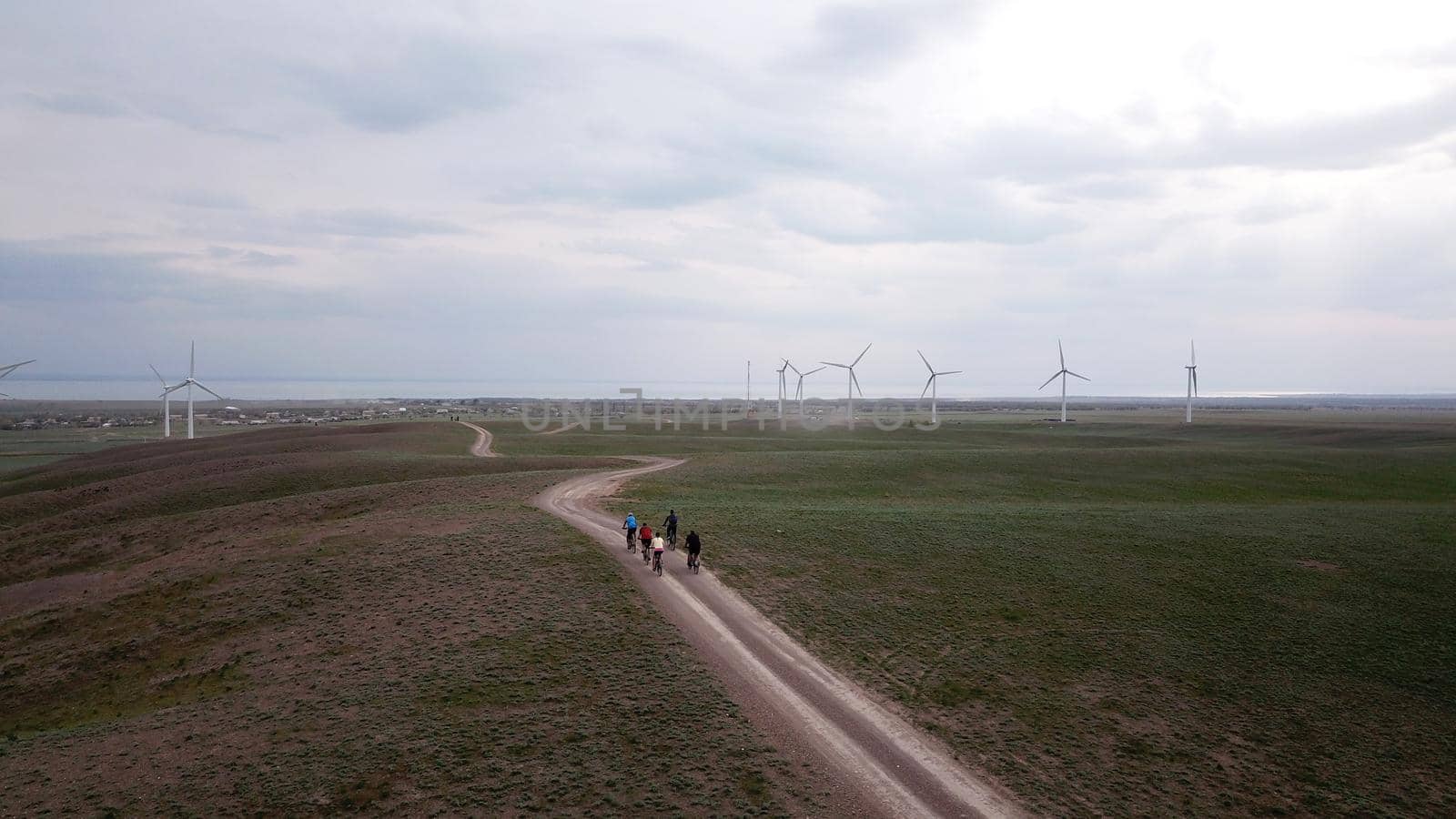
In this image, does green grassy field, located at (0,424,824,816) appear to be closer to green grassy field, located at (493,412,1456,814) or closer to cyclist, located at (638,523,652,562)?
cyclist, located at (638,523,652,562)

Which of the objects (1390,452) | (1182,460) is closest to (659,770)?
(1182,460)

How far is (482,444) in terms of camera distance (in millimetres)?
86625

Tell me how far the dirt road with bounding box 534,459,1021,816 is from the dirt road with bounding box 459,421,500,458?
50532mm

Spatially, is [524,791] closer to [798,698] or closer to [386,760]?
[386,760]

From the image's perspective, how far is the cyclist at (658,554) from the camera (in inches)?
1107

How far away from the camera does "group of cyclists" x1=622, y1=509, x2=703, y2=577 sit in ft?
93.1

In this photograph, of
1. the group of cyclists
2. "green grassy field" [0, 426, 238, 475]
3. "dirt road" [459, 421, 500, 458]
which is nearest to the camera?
the group of cyclists

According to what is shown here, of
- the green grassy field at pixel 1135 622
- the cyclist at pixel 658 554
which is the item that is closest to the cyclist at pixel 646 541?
the cyclist at pixel 658 554

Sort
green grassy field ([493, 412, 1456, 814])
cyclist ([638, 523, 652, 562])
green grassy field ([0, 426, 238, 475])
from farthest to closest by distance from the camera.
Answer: green grassy field ([0, 426, 238, 475]) → cyclist ([638, 523, 652, 562]) → green grassy field ([493, 412, 1456, 814])

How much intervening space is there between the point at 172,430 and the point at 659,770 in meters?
175

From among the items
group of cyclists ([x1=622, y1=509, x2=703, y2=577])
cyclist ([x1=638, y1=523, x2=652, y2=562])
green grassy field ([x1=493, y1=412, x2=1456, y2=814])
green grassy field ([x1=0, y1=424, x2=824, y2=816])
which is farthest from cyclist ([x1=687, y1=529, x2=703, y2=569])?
green grassy field ([x1=0, y1=424, x2=824, y2=816])

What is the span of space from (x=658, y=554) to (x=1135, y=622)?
18.1m

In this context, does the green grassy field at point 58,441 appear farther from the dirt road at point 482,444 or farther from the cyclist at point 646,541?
the cyclist at point 646,541

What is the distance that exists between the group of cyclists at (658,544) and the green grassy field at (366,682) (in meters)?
1.67
